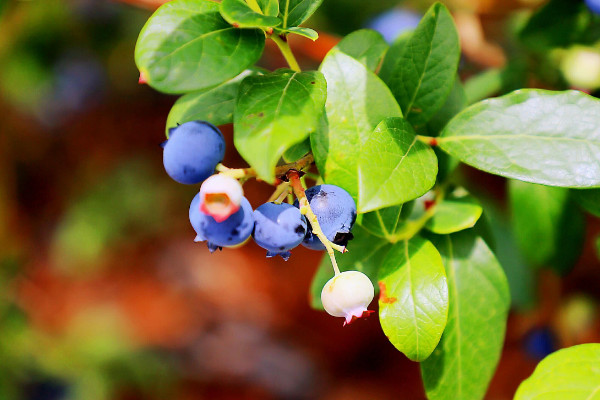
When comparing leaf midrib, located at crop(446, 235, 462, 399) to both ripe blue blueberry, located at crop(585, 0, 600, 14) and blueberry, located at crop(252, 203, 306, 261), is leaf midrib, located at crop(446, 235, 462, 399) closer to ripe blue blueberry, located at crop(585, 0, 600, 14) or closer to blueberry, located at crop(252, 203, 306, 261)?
blueberry, located at crop(252, 203, 306, 261)

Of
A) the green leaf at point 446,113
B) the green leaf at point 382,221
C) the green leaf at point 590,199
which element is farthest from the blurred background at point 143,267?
the green leaf at point 382,221

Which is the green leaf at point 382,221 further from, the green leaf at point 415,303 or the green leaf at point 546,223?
the green leaf at point 546,223

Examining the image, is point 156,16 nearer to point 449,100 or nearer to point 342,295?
point 342,295

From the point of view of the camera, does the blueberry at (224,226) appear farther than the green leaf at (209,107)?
No

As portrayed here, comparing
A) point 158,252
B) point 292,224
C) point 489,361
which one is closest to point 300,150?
point 292,224

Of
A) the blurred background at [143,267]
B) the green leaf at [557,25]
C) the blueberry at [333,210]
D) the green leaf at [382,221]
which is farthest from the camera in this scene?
the blurred background at [143,267]

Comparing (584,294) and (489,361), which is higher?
(489,361)

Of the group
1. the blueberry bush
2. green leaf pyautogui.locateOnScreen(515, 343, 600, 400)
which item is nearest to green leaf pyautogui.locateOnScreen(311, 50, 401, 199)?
the blueberry bush

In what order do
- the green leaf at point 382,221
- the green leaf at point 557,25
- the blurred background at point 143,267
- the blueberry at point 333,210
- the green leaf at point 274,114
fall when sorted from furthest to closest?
the blurred background at point 143,267
the green leaf at point 557,25
the green leaf at point 382,221
the blueberry at point 333,210
the green leaf at point 274,114
